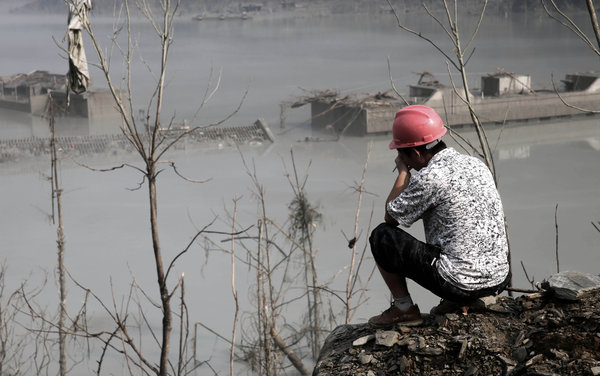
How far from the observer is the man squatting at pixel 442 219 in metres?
2.79

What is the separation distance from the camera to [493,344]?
9.37ft

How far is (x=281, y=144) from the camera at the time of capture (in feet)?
54.1

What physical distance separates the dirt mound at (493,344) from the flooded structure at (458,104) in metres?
12.5

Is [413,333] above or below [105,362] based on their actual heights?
above

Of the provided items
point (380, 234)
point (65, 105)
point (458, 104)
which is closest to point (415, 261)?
point (380, 234)

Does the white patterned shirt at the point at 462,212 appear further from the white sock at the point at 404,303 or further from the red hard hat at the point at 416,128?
the white sock at the point at 404,303

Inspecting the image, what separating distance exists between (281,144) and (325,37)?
85.3 feet

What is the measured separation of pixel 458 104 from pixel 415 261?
13972mm

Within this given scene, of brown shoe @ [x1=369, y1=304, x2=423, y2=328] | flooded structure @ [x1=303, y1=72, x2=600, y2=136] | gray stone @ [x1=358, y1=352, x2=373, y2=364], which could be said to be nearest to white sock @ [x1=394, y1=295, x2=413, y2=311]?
brown shoe @ [x1=369, y1=304, x2=423, y2=328]

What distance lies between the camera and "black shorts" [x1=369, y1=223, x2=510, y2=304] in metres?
2.85

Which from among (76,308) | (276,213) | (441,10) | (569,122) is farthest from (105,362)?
(441,10)

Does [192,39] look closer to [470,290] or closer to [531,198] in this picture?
[531,198]

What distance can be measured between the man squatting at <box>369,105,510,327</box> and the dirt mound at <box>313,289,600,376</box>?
0.14 m

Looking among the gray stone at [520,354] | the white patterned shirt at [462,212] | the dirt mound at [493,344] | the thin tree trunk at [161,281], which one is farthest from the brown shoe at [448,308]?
the thin tree trunk at [161,281]
